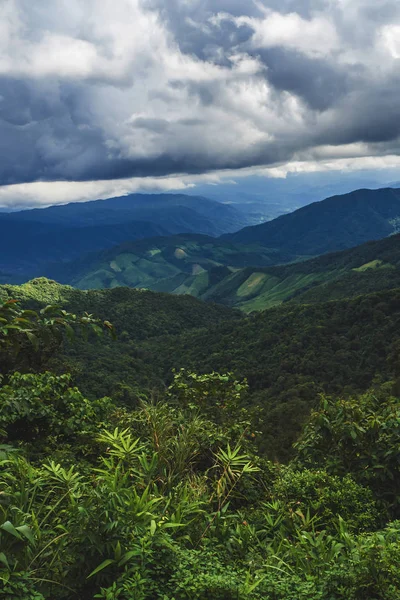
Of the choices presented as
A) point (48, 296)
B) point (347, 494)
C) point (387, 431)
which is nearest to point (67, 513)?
point (347, 494)

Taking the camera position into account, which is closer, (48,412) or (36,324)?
(36,324)

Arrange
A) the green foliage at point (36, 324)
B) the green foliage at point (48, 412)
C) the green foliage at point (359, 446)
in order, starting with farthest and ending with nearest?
the green foliage at point (48, 412) → the green foliage at point (359, 446) → the green foliage at point (36, 324)

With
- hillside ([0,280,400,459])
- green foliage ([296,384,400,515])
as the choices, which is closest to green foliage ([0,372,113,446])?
green foliage ([296,384,400,515])

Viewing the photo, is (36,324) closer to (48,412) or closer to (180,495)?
(180,495)

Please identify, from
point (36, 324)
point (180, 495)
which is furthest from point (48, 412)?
point (36, 324)

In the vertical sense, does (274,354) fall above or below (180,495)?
below

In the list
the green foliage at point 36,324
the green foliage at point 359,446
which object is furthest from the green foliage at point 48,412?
the green foliage at point 359,446

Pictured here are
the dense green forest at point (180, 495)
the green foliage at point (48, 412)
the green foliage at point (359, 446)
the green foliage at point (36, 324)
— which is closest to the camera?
the dense green forest at point (180, 495)

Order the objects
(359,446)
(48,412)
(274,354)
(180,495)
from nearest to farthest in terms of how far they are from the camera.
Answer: (180,495) < (359,446) < (48,412) < (274,354)

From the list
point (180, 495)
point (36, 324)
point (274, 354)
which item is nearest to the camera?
point (36, 324)

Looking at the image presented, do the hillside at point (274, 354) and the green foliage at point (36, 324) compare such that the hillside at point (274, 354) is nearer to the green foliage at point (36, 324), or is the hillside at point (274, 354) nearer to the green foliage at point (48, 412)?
the green foliage at point (48, 412)

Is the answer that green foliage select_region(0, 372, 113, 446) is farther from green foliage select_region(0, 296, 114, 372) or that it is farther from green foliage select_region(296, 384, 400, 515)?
green foliage select_region(296, 384, 400, 515)

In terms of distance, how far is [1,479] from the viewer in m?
6.09

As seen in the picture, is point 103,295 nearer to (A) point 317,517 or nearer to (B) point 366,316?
(B) point 366,316
